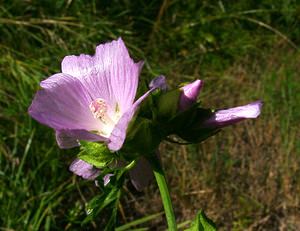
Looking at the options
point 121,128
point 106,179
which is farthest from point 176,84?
point 121,128

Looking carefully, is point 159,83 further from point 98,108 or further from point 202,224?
point 202,224

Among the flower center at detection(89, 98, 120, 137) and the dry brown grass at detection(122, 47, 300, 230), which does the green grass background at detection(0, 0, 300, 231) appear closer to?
the dry brown grass at detection(122, 47, 300, 230)

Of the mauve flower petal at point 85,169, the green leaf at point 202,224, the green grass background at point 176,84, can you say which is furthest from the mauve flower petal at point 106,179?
the green grass background at point 176,84

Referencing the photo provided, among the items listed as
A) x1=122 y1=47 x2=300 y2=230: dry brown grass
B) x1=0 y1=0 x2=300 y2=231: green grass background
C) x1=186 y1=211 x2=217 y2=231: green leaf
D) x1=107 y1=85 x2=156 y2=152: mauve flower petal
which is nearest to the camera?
x1=107 y1=85 x2=156 y2=152: mauve flower petal

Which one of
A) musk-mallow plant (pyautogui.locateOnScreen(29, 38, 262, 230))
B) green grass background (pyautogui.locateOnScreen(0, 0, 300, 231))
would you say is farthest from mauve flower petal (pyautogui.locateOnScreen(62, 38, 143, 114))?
green grass background (pyautogui.locateOnScreen(0, 0, 300, 231))

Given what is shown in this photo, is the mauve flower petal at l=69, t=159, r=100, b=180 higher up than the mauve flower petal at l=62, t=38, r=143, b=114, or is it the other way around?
the mauve flower petal at l=62, t=38, r=143, b=114
